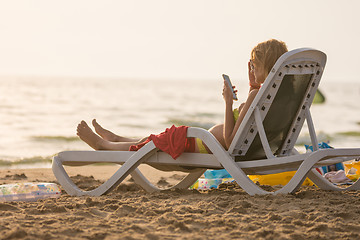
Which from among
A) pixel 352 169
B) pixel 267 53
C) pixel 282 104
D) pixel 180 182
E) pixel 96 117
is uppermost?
pixel 267 53

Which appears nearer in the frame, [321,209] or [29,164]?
[321,209]

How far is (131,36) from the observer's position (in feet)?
156

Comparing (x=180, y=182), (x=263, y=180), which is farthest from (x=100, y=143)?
(x=263, y=180)

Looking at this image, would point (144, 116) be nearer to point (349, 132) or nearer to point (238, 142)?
point (349, 132)

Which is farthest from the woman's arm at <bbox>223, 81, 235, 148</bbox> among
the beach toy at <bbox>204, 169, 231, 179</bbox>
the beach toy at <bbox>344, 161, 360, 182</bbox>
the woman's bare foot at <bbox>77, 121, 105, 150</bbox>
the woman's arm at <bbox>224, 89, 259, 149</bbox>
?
the beach toy at <bbox>344, 161, 360, 182</bbox>

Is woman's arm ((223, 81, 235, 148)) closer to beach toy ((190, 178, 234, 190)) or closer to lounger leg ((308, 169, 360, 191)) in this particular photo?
lounger leg ((308, 169, 360, 191))

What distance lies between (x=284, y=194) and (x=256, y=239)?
49.7 inches

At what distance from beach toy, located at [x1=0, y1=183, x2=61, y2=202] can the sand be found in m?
0.23

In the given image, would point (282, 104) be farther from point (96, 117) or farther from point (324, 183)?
point (96, 117)

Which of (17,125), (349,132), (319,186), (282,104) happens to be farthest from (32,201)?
(349,132)

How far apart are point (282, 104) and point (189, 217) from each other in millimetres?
1434

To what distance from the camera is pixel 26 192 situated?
5051mm

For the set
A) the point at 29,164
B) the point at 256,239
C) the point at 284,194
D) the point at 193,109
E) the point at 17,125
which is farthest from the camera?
the point at 193,109

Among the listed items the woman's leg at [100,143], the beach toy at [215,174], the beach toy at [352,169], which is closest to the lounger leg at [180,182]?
the woman's leg at [100,143]
